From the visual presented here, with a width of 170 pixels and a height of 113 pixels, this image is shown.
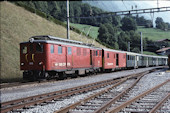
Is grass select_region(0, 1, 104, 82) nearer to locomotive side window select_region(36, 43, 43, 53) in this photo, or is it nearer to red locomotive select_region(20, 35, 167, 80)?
red locomotive select_region(20, 35, 167, 80)

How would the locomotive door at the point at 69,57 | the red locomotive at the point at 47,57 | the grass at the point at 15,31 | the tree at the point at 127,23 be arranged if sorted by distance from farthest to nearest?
the tree at the point at 127,23 < the grass at the point at 15,31 < the locomotive door at the point at 69,57 < the red locomotive at the point at 47,57

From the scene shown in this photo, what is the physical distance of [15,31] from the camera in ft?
116

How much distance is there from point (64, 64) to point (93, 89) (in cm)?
584

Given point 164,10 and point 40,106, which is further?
point 164,10

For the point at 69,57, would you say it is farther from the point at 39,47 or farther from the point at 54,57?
the point at 39,47

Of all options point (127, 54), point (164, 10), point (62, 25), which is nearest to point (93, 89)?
point (164, 10)

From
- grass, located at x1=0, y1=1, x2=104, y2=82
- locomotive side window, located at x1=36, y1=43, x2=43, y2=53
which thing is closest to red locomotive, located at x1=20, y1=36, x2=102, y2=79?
locomotive side window, located at x1=36, y1=43, x2=43, y2=53

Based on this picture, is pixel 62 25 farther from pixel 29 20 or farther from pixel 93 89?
pixel 93 89

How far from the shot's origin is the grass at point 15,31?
2559 centimetres

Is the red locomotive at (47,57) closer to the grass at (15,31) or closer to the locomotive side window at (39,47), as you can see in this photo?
the locomotive side window at (39,47)

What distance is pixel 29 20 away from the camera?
44.4 metres

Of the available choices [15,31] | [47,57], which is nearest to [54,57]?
[47,57]

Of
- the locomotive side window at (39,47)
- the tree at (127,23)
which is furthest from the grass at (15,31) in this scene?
the tree at (127,23)

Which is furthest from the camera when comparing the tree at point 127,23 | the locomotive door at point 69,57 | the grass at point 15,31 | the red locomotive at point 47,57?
the tree at point 127,23
